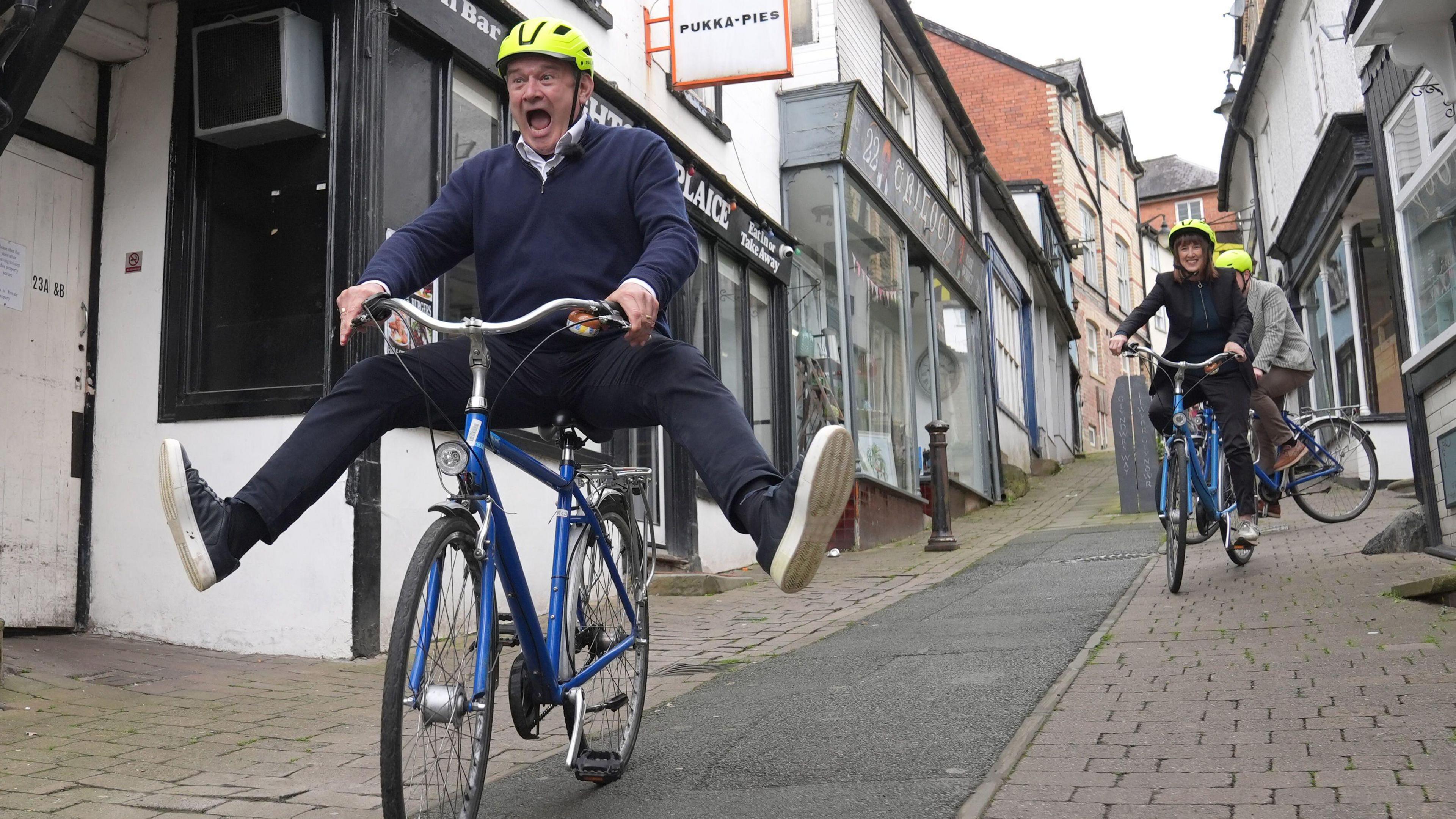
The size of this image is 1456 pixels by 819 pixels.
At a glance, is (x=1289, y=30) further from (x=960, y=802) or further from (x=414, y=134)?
(x=960, y=802)

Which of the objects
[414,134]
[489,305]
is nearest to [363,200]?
[414,134]

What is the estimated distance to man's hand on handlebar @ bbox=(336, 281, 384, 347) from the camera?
3.06 metres

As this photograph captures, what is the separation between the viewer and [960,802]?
3314 millimetres

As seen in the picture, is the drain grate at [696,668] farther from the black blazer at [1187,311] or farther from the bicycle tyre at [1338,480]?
the bicycle tyre at [1338,480]

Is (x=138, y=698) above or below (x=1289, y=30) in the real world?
below

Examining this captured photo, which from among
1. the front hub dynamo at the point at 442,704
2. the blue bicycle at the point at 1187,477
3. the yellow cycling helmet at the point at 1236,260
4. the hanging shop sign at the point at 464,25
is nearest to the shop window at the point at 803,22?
the yellow cycling helmet at the point at 1236,260

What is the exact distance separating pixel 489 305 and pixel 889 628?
3866 mm

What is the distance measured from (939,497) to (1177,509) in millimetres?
5489

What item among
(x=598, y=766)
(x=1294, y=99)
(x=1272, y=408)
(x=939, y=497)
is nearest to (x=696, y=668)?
(x=598, y=766)

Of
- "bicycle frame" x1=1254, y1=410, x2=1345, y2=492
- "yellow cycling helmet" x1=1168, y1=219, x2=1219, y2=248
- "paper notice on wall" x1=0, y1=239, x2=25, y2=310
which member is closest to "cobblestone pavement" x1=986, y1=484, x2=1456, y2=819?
"yellow cycling helmet" x1=1168, y1=219, x2=1219, y2=248

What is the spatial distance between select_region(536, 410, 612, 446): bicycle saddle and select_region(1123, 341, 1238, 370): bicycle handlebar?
4477mm

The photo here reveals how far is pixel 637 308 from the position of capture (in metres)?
3.05

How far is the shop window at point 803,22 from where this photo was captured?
14359 mm

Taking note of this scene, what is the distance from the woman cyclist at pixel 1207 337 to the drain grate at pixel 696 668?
2.94m
